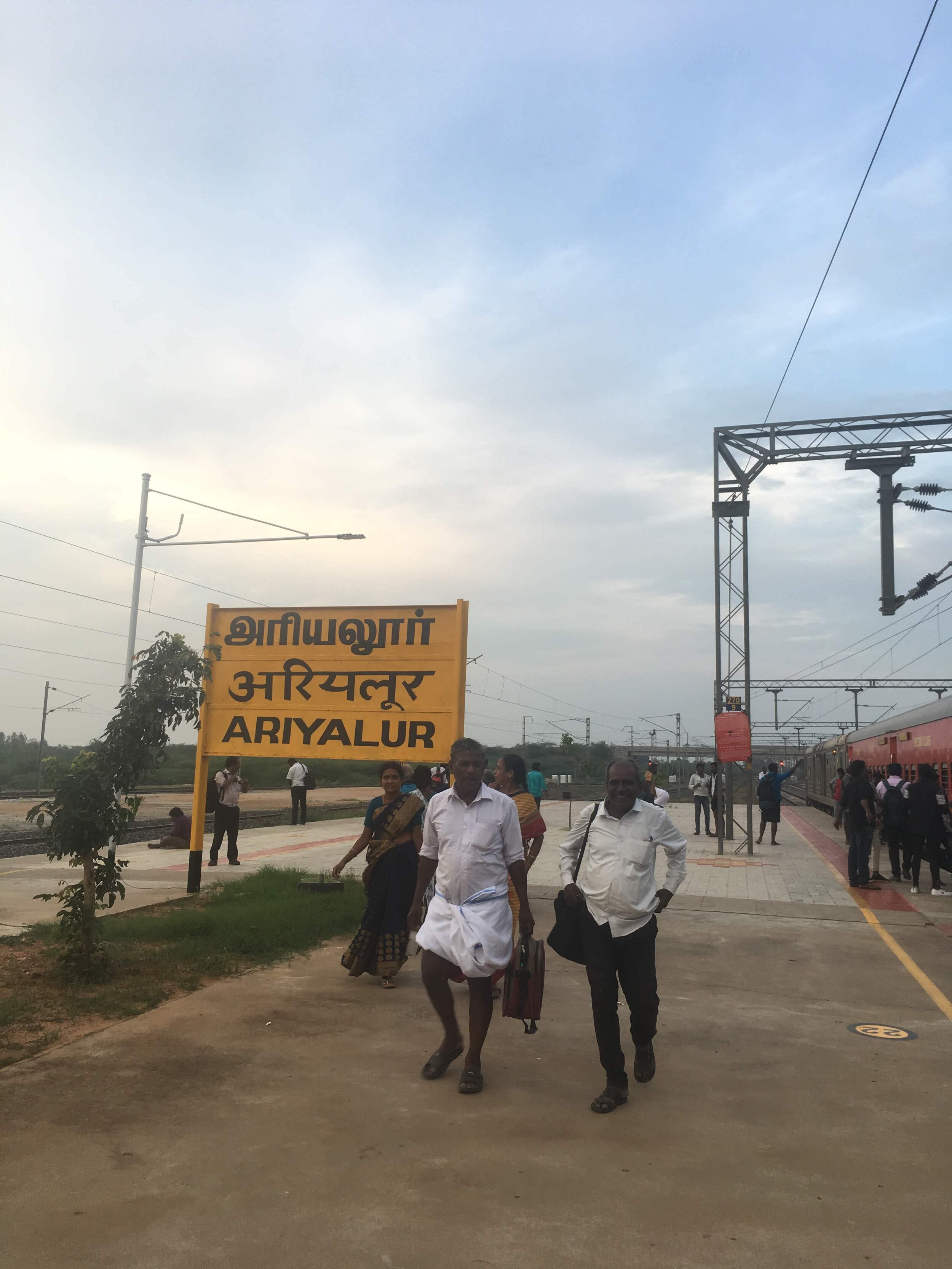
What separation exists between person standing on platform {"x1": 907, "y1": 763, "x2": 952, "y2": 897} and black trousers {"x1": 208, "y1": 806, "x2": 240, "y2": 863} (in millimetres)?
9299

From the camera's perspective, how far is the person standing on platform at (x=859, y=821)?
40.9ft

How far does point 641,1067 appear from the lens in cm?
489

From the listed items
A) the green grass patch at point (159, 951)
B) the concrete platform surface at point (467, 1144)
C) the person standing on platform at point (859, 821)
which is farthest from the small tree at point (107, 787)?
the person standing on platform at point (859, 821)

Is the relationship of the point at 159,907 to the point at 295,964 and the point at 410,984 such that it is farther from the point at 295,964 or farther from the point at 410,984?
the point at 410,984

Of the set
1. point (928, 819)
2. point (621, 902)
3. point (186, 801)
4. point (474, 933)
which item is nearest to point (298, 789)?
point (928, 819)

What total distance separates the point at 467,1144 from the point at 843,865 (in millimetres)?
13503

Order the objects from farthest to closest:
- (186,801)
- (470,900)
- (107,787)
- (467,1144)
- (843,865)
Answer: (186,801)
(843,865)
(107,787)
(470,900)
(467,1144)

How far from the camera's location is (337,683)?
1105 centimetres

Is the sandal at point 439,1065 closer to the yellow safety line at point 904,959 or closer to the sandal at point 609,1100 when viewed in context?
the sandal at point 609,1100

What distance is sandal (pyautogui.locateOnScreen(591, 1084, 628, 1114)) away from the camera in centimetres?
444

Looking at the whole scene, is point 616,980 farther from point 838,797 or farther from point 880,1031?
point 838,797

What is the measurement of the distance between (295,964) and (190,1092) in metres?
Result: 2.94

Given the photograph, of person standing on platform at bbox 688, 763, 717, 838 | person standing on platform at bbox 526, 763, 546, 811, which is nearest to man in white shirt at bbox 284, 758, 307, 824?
person standing on platform at bbox 526, 763, 546, 811

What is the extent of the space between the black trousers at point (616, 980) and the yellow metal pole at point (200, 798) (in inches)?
283
